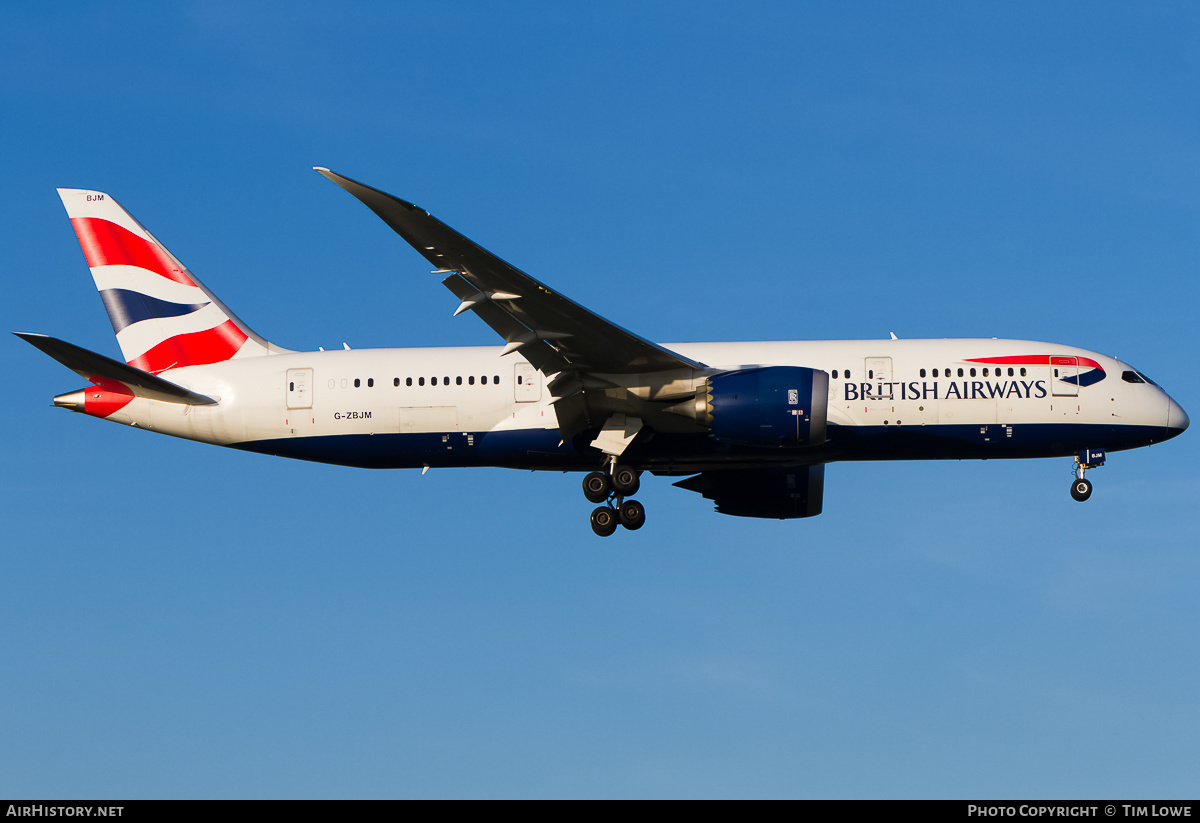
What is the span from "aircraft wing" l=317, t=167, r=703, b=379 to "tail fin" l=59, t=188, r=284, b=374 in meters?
9.15

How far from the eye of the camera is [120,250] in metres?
36.6

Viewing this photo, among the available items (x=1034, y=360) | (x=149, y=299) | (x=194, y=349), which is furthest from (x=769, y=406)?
(x=149, y=299)

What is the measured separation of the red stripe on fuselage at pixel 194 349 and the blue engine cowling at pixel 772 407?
13.3m

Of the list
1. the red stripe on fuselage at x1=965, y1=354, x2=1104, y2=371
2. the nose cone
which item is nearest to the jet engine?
the red stripe on fuselage at x1=965, y1=354, x2=1104, y2=371

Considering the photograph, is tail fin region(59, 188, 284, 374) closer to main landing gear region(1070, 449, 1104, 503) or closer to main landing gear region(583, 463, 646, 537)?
main landing gear region(583, 463, 646, 537)

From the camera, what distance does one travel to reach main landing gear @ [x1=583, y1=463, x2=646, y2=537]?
32.2 meters

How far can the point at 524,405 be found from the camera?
106 feet

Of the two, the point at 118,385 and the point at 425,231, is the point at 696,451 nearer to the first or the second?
the point at 425,231

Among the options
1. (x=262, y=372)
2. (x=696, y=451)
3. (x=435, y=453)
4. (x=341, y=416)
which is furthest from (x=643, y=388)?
(x=262, y=372)

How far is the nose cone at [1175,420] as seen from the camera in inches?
1283

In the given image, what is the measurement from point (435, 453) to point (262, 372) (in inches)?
199

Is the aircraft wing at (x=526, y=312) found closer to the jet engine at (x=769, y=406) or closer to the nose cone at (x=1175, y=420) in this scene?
the jet engine at (x=769, y=406)
